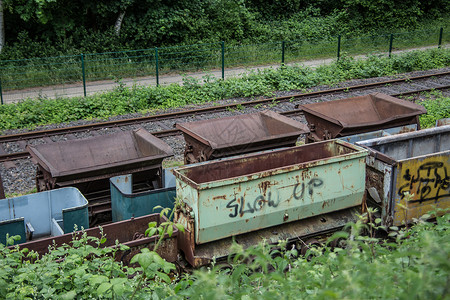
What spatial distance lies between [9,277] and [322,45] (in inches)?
939

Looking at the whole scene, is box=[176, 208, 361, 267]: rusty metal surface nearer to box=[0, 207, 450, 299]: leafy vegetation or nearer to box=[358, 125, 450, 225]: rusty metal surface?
box=[358, 125, 450, 225]: rusty metal surface

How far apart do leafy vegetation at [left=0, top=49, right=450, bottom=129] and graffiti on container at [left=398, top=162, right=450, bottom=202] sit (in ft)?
22.8

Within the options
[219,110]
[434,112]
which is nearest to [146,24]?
[219,110]

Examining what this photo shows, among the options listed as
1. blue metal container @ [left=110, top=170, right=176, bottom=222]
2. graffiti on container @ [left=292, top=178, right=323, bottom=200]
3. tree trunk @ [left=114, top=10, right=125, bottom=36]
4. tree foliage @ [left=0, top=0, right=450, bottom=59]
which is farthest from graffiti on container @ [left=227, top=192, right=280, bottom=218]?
tree trunk @ [left=114, top=10, right=125, bottom=36]

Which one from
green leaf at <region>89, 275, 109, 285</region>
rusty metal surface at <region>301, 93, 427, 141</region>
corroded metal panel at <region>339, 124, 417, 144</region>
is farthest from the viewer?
rusty metal surface at <region>301, 93, 427, 141</region>

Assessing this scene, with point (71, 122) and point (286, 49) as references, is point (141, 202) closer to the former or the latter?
point (71, 122)

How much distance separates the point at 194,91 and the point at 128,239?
37.0 ft

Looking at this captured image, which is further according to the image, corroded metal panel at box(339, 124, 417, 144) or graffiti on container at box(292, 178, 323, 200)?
corroded metal panel at box(339, 124, 417, 144)

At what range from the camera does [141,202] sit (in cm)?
→ 877

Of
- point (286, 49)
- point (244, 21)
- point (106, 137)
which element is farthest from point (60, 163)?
point (244, 21)

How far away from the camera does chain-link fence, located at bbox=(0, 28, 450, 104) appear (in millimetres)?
20750

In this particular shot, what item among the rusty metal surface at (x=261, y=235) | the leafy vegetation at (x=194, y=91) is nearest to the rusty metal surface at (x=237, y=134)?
the rusty metal surface at (x=261, y=235)

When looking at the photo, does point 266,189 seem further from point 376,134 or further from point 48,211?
point 376,134

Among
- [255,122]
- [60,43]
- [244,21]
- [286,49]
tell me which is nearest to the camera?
[255,122]
